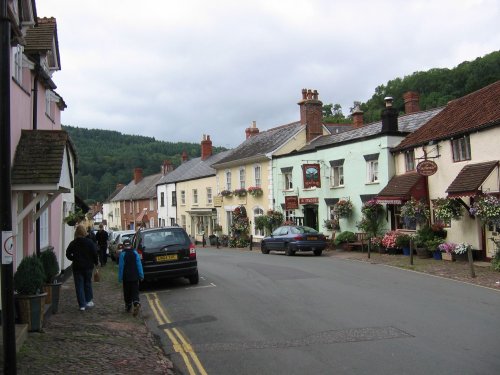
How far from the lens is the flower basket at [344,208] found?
26.6 meters

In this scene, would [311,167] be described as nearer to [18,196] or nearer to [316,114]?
[316,114]

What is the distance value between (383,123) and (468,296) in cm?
1522

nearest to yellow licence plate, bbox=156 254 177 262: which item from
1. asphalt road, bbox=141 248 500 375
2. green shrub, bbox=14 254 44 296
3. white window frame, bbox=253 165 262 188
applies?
asphalt road, bbox=141 248 500 375

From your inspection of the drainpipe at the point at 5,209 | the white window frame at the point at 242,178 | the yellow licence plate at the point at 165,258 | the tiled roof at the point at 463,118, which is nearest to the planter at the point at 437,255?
the tiled roof at the point at 463,118

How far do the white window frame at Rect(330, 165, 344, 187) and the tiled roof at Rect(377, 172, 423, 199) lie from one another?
14.1 ft

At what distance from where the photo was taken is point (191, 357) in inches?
281

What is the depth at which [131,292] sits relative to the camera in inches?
417

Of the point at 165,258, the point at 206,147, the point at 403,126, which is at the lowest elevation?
the point at 165,258

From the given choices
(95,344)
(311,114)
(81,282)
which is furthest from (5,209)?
(311,114)

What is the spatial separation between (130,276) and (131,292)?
41 cm

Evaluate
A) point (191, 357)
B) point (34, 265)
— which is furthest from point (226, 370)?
point (34, 265)

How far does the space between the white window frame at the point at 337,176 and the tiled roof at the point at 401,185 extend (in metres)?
4.31

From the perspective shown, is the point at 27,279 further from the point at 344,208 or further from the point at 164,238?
the point at 344,208

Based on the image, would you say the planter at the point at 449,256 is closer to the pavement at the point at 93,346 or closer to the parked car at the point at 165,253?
the parked car at the point at 165,253
